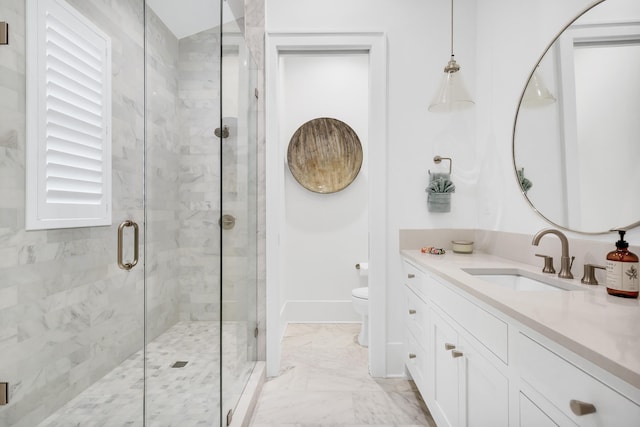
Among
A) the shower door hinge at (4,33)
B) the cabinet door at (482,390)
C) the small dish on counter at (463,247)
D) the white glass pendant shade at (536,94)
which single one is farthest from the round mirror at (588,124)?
the shower door hinge at (4,33)

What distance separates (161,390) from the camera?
1.28 meters

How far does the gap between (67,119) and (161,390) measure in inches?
41.2

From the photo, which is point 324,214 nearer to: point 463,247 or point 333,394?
point 463,247

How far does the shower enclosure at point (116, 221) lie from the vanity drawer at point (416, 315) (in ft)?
3.40

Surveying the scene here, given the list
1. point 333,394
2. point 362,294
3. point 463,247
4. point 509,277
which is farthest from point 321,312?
point 509,277

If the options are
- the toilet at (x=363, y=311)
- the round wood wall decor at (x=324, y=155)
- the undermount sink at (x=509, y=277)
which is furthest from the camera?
the round wood wall decor at (x=324, y=155)

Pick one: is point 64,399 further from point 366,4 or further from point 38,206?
point 366,4

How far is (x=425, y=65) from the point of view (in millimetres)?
2404

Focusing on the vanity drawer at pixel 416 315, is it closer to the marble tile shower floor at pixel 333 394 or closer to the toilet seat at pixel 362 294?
the marble tile shower floor at pixel 333 394

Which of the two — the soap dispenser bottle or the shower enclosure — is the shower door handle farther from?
the soap dispenser bottle

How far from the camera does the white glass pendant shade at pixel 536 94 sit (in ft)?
5.57

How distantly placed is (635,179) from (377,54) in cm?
166

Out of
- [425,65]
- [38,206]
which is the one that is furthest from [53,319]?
[425,65]

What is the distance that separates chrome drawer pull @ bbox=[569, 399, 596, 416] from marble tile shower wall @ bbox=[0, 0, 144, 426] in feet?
4.51
